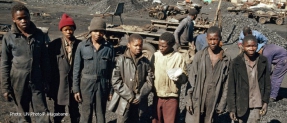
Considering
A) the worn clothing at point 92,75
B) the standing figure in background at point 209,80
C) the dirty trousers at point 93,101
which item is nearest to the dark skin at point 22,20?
the worn clothing at point 92,75

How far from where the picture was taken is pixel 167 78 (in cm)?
417

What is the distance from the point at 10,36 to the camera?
12.7ft

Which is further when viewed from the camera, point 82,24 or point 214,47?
point 82,24

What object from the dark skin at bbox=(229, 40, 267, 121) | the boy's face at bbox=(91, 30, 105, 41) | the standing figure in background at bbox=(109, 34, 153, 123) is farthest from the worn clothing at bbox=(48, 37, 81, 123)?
the dark skin at bbox=(229, 40, 267, 121)

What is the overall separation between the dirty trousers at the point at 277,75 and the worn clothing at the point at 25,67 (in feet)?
16.9

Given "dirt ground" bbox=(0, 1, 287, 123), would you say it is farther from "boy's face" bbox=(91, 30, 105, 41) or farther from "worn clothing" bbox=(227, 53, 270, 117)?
"boy's face" bbox=(91, 30, 105, 41)

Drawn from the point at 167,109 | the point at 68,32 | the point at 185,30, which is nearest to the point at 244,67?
the point at 167,109

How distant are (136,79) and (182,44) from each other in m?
5.08

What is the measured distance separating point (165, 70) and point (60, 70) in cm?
165

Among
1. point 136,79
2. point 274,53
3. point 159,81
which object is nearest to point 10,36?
point 136,79

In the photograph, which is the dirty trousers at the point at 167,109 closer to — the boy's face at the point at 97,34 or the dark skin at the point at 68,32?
the boy's face at the point at 97,34

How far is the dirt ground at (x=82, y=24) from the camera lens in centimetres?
561

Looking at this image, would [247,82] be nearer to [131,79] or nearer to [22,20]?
[131,79]

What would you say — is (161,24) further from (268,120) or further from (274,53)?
(268,120)
